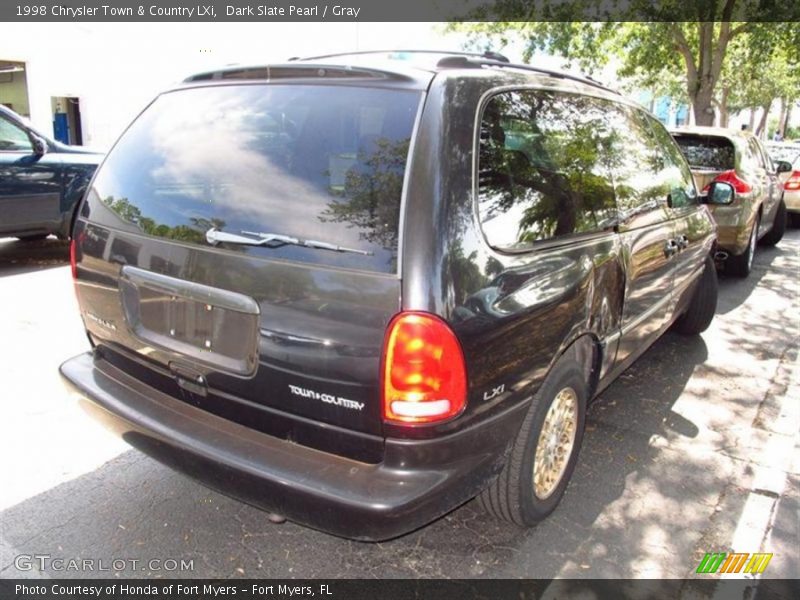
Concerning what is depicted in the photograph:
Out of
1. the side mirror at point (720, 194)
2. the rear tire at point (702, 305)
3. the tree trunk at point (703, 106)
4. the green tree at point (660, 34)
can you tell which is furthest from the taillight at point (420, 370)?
the tree trunk at point (703, 106)

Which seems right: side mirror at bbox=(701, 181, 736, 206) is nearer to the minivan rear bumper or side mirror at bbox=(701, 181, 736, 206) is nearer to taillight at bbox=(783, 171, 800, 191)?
the minivan rear bumper

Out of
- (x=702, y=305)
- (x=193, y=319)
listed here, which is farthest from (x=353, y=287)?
(x=702, y=305)

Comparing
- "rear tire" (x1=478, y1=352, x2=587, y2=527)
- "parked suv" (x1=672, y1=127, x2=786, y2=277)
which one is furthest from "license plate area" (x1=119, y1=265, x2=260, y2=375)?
"parked suv" (x1=672, y1=127, x2=786, y2=277)

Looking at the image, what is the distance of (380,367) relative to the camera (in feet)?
6.49

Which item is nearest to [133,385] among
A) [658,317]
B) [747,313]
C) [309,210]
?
[309,210]

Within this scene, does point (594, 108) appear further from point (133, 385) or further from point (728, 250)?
point (728, 250)

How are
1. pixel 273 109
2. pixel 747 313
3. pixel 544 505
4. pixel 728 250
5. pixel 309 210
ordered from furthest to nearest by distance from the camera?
pixel 728 250 < pixel 747 313 < pixel 544 505 < pixel 273 109 < pixel 309 210

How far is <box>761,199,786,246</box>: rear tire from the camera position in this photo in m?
9.62

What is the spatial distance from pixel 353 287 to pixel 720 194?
3708mm

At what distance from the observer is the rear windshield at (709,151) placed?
709 cm

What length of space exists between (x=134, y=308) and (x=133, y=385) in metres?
0.34

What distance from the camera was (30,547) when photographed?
8.52ft

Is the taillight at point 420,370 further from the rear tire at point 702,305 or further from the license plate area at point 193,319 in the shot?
the rear tire at point 702,305

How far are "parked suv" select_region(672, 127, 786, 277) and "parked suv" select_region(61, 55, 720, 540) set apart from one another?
4.77 metres
